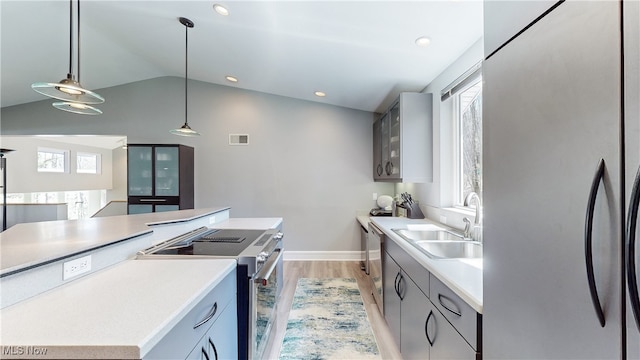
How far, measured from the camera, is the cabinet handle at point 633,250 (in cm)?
47

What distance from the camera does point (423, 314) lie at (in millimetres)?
1493

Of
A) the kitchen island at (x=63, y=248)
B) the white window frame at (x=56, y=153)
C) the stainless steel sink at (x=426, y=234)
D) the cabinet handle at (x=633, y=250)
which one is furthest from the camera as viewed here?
the white window frame at (x=56, y=153)

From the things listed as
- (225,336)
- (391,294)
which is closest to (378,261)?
(391,294)

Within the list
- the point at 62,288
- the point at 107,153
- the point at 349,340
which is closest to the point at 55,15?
the point at 62,288

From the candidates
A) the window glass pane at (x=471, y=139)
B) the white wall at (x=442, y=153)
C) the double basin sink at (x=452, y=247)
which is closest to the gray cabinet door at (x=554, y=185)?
the double basin sink at (x=452, y=247)

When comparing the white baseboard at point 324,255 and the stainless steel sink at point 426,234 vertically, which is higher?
the stainless steel sink at point 426,234

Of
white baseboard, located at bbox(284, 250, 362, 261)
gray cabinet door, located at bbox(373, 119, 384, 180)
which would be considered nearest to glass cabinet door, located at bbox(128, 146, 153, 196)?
white baseboard, located at bbox(284, 250, 362, 261)

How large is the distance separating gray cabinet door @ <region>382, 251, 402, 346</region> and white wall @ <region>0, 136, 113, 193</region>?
7532 mm

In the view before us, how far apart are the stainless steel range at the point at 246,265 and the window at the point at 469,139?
194cm

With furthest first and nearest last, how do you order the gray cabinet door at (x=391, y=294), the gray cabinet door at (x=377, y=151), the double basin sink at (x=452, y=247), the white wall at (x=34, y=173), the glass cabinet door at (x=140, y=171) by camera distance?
the white wall at (x=34, y=173) → the glass cabinet door at (x=140, y=171) → the gray cabinet door at (x=377, y=151) → the gray cabinet door at (x=391, y=294) → the double basin sink at (x=452, y=247)

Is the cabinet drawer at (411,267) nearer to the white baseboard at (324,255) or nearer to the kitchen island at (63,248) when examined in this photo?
the kitchen island at (63,248)

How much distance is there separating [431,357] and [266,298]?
1.09m

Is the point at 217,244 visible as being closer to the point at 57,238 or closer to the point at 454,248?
the point at 57,238

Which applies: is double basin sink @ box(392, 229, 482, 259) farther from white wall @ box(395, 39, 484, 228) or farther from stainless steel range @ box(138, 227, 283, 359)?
stainless steel range @ box(138, 227, 283, 359)
